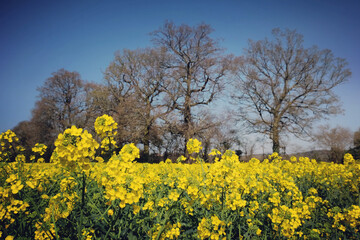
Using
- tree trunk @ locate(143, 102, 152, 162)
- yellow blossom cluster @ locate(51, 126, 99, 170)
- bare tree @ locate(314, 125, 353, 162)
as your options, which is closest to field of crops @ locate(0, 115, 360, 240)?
yellow blossom cluster @ locate(51, 126, 99, 170)

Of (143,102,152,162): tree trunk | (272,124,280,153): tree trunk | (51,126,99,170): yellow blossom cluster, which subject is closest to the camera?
(51,126,99,170): yellow blossom cluster

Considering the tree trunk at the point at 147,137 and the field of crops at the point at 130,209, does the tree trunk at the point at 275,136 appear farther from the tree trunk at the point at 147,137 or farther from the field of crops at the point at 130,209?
the field of crops at the point at 130,209

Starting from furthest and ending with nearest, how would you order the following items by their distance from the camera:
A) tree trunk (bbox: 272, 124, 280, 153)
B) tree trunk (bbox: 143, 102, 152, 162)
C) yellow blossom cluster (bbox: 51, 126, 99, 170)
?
tree trunk (bbox: 143, 102, 152, 162) < tree trunk (bbox: 272, 124, 280, 153) < yellow blossom cluster (bbox: 51, 126, 99, 170)

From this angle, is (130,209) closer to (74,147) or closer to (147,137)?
(74,147)

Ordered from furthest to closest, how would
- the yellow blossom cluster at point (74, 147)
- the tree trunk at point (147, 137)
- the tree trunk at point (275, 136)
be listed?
the tree trunk at point (147, 137) < the tree trunk at point (275, 136) < the yellow blossom cluster at point (74, 147)

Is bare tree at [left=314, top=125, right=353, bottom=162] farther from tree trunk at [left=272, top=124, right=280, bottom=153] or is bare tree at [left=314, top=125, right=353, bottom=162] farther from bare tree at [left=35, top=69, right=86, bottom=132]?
bare tree at [left=35, top=69, right=86, bottom=132]

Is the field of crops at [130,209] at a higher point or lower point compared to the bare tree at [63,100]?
lower

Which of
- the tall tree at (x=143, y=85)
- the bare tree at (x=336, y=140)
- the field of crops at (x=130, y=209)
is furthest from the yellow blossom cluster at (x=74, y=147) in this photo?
the bare tree at (x=336, y=140)

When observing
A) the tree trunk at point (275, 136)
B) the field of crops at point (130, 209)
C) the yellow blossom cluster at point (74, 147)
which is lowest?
the field of crops at point (130, 209)

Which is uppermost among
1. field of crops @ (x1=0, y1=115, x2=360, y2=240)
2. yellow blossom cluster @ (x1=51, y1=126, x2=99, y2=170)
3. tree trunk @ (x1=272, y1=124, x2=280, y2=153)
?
tree trunk @ (x1=272, y1=124, x2=280, y2=153)

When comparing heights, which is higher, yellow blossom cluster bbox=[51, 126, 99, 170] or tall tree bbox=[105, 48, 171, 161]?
tall tree bbox=[105, 48, 171, 161]

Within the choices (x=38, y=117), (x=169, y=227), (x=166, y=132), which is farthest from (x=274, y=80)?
(x=38, y=117)

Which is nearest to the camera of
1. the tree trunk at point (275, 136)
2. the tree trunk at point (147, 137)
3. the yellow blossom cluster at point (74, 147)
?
the yellow blossom cluster at point (74, 147)

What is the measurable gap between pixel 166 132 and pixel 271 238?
1597cm
